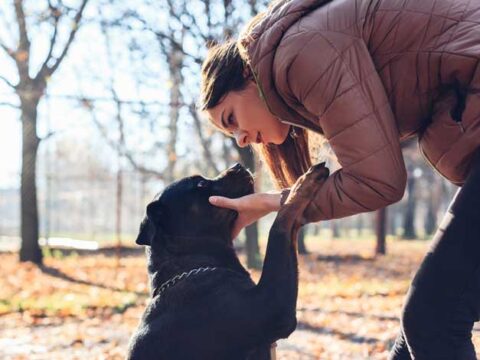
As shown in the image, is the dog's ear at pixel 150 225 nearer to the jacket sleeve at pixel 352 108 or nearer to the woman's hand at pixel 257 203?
the woman's hand at pixel 257 203

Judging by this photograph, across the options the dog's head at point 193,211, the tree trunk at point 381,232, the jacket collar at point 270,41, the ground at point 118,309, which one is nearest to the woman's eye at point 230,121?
the jacket collar at point 270,41

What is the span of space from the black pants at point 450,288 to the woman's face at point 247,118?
0.72 metres

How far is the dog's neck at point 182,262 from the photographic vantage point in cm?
252

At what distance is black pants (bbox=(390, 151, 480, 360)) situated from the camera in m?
1.66

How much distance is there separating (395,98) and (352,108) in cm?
19

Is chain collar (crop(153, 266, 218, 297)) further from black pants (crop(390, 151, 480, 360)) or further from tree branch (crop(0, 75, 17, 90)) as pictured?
tree branch (crop(0, 75, 17, 90))

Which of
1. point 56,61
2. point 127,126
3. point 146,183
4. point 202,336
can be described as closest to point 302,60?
point 202,336

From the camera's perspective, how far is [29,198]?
10.4m

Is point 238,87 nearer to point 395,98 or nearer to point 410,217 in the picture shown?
point 395,98

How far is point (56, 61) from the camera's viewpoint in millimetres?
10297

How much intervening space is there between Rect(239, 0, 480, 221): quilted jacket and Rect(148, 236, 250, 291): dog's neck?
2.79ft

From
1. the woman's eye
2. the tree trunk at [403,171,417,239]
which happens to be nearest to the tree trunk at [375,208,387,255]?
the tree trunk at [403,171,417,239]

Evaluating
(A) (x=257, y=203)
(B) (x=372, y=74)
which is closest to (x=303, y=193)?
(A) (x=257, y=203)

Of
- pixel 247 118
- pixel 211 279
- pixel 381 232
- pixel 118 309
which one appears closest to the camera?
pixel 247 118
